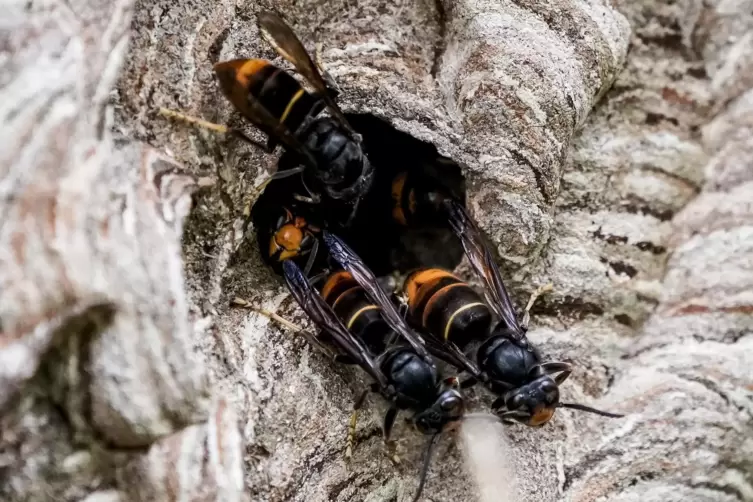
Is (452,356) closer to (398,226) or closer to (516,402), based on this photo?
(516,402)

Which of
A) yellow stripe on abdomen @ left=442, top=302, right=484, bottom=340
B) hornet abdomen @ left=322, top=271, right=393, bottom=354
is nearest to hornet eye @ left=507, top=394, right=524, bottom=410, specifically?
yellow stripe on abdomen @ left=442, top=302, right=484, bottom=340

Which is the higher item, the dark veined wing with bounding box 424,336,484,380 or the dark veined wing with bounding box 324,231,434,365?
the dark veined wing with bounding box 324,231,434,365

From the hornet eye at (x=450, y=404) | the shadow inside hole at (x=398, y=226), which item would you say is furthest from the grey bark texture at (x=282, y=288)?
the shadow inside hole at (x=398, y=226)

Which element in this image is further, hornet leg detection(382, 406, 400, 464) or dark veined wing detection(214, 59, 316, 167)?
hornet leg detection(382, 406, 400, 464)

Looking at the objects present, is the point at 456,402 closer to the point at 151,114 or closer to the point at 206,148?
the point at 206,148

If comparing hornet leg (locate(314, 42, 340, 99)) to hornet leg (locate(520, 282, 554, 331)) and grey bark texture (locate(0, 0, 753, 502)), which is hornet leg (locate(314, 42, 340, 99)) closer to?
grey bark texture (locate(0, 0, 753, 502))

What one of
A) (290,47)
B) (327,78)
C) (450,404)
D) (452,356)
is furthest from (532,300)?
(290,47)
